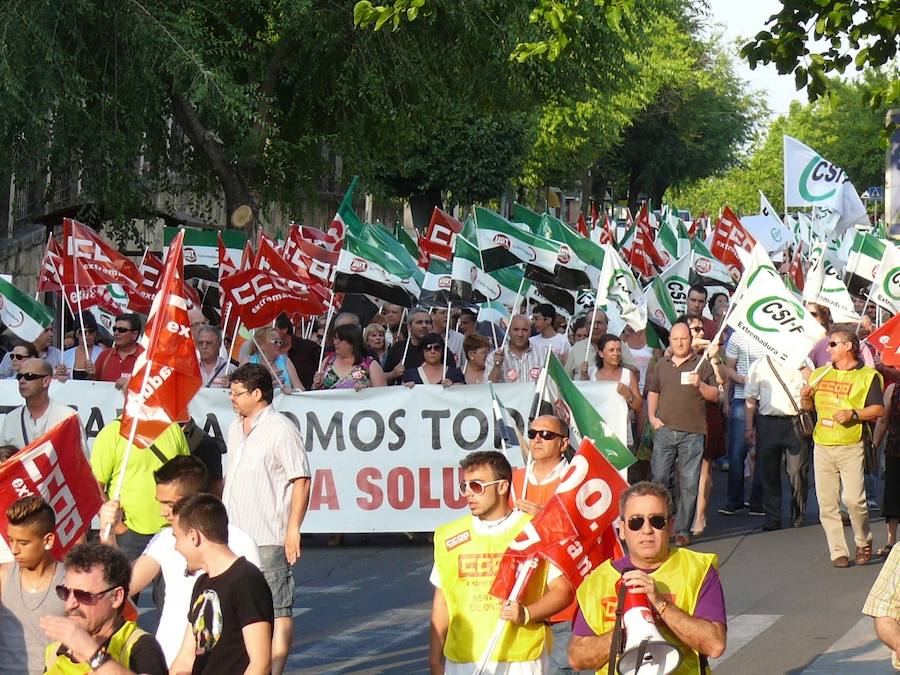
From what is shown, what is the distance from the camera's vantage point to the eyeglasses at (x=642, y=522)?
5.20 meters

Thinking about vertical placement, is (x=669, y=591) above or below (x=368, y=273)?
below

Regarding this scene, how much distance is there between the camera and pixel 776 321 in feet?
38.0

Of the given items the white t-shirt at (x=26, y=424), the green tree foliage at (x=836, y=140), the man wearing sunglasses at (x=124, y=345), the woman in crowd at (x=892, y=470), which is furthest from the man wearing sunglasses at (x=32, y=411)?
the green tree foliage at (x=836, y=140)

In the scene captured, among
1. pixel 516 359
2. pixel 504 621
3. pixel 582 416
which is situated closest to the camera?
pixel 504 621

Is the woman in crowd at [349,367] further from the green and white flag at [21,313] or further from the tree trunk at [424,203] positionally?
the tree trunk at [424,203]

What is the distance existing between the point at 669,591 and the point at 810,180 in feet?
72.0

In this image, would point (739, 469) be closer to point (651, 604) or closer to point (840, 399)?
point (840, 399)

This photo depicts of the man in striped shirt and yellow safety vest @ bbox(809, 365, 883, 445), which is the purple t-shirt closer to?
the man in striped shirt

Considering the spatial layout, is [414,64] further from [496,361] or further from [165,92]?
[496,361]

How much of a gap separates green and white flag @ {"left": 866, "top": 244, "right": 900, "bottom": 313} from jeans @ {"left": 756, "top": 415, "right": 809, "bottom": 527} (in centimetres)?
374

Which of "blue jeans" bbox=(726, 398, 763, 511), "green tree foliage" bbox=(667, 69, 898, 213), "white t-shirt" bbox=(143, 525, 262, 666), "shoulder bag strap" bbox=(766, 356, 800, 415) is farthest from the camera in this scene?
"green tree foliage" bbox=(667, 69, 898, 213)

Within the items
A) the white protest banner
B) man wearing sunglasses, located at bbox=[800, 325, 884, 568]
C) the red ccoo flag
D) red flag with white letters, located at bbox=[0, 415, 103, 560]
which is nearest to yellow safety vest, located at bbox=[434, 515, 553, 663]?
red flag with white letters, located at bbox=[0, 415, 103, 560]

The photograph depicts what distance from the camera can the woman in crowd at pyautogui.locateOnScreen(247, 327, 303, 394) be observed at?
13.1 metres

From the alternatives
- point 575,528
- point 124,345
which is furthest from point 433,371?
point 575,528
